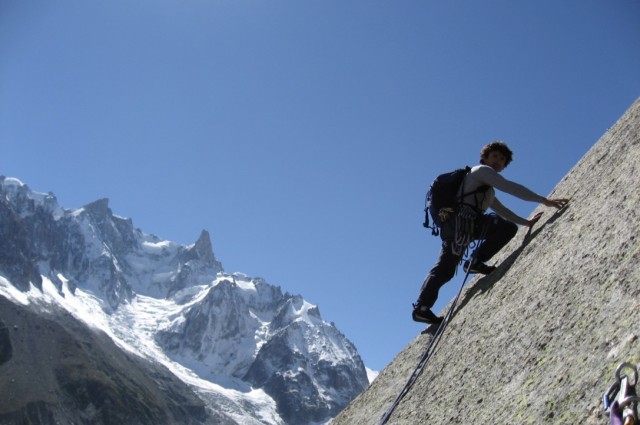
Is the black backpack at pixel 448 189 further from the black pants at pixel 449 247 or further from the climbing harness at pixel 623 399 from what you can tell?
the climbing harness at pixel 623 399

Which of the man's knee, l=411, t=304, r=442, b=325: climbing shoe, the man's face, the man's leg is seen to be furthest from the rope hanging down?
the man's face

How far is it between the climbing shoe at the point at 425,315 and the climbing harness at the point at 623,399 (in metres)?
4.44

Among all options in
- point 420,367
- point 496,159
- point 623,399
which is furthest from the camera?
point 496,159

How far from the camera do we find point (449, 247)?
298 inches

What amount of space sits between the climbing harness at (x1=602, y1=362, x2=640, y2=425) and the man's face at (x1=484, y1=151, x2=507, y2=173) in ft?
17.0

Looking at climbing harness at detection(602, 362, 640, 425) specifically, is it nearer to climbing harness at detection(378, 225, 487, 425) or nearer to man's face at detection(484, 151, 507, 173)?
climbing harness at detection(378, 225, 487, 425)

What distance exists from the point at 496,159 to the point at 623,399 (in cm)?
553

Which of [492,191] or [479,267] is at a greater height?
[492,191]

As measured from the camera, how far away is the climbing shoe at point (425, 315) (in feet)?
24.3

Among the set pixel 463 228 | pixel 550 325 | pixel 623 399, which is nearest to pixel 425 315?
pixel 463 228

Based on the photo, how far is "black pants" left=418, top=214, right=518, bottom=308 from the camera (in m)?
7.49

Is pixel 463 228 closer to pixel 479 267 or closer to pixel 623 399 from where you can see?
pixel 479 267

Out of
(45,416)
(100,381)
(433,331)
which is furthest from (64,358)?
(433,331)

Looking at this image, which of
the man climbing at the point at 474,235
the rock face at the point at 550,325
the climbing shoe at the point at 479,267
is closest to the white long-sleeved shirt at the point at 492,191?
the man climbing at the point at 474,235
